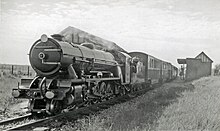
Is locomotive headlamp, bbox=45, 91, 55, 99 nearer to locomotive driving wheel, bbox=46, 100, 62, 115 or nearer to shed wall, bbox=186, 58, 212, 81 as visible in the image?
locomotive driving wheel, bbox=46, 100, 62, 115

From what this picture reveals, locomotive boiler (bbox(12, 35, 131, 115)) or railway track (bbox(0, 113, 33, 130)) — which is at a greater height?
locomotive boiler (bbox(12, 35, 131, 115))

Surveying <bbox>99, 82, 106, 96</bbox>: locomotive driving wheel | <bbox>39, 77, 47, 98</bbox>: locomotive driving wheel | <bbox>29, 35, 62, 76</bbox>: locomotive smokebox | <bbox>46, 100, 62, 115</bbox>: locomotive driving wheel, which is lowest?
<bbox>46, 100, 62, 115</bbox>: locomotive driving wheel

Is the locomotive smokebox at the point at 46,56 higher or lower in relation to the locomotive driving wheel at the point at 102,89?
higher

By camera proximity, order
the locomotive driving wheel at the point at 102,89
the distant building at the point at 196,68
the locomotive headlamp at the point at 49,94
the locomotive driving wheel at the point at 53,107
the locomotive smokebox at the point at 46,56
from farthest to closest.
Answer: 1. the distant building at the point at 196,68
2. the locomotive driving wheel at the point at 102,89
3. the locomotive smokebox at the point at 46,56
4. the locomotive driving wheel at the point at 53,107
5. the locomotive headlamp at the point at 49,94

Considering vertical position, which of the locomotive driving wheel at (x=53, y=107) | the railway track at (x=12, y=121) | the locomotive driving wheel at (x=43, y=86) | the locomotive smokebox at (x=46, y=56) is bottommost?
the railway track at (x=12, y=121)

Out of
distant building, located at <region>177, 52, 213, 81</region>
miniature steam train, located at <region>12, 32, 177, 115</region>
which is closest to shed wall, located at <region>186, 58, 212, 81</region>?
distant building, located at <region>177, 52, 213, 81</region>

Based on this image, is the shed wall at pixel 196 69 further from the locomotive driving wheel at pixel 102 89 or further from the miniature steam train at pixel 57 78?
the miniature steam train at pixel 57 78

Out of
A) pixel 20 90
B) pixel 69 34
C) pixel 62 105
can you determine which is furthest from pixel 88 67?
pixel 69 34

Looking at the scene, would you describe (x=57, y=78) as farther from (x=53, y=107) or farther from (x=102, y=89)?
(x=102, y=89)

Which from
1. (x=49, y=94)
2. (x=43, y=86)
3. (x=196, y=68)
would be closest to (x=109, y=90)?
(x=43, y=86)

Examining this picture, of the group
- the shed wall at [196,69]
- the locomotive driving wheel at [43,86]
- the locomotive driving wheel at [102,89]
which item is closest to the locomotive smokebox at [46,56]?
the locomotive driving wheel at [43,86]

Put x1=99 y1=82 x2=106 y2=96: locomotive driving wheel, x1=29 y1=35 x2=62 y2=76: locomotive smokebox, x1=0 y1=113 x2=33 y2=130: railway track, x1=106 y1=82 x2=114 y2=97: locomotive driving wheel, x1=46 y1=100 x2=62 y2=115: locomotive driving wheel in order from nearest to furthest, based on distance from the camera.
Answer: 1. x1=0 y1=113 x2=33 y2=130: railway track
2. x1=46 y1=100 x2=62 y2=115: locomotive driving wheel
3. x1=29 y1=35 x2=62 y2=76: locomotive smokebox
4. x1=99 y1=82 x2=106 y2=96: locomotive driving wheel
5. x1=106 y1=82 x2=114 y2=97: locomotive driving wheel

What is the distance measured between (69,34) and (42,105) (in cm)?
493

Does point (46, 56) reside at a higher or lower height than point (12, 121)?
higher
